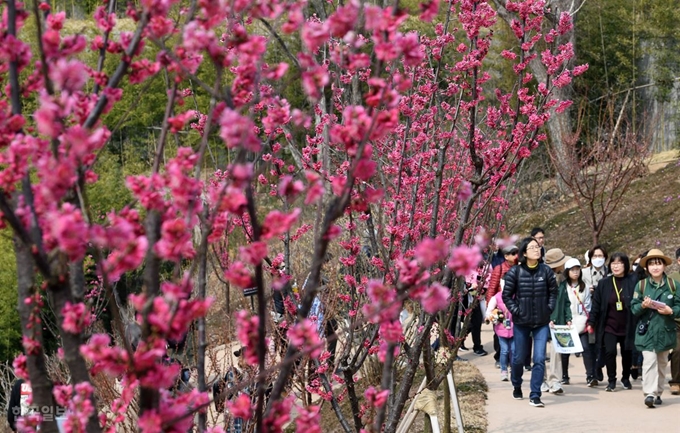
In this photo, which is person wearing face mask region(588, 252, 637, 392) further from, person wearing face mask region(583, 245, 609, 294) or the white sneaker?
person wearing face mask region(583, 245, 609, 294)

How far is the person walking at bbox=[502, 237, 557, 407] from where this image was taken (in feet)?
27.3

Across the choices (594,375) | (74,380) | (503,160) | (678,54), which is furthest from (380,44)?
(678,54)

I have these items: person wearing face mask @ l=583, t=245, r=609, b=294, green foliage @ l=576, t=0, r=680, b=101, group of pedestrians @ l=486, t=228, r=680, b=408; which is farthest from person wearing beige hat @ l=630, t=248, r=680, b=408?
green foliage @ l=576, t=0, r=680, b=101

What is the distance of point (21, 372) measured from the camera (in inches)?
82.4

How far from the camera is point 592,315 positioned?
30.6 ft

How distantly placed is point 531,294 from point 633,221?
1231cm

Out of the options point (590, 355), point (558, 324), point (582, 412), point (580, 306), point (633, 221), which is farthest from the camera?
point (633, 221)

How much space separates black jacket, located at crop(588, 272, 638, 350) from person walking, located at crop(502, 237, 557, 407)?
104 cm

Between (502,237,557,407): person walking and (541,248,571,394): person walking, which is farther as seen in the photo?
(541,248,571,394): person walking

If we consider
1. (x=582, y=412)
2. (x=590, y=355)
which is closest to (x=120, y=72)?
(x=582, y=412)

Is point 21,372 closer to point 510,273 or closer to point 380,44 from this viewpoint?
point 380,44

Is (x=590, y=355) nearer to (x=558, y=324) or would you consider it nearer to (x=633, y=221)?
(x=558, y=324)

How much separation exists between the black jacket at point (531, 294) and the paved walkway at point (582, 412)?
857 millimetres

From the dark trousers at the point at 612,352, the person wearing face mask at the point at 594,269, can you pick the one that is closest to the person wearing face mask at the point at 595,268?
the person wearing face mask at the point at 594,269
